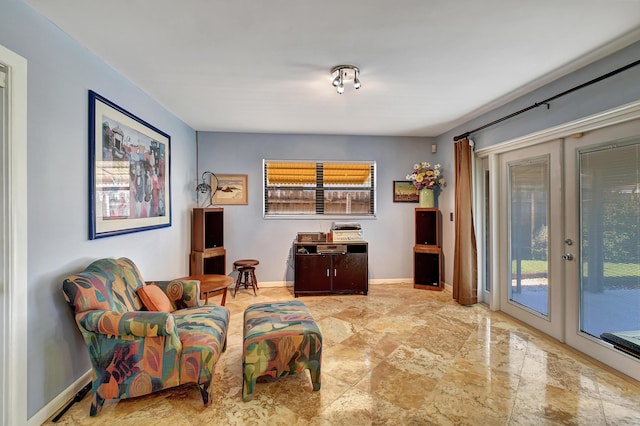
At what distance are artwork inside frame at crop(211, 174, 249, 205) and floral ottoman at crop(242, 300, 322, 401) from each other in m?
2.86

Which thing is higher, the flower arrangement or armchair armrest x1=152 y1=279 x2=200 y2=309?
the flower arrangement

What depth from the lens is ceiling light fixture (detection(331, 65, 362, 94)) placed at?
98.6 inches

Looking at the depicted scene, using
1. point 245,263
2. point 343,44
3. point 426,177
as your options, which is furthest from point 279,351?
point 426,177

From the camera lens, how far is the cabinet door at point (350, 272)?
441 cm

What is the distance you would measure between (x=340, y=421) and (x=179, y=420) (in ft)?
3.23

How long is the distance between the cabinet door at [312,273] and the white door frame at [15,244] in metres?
3.00

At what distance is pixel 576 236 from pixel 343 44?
2.60 metres

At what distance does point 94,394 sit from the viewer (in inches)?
73.2

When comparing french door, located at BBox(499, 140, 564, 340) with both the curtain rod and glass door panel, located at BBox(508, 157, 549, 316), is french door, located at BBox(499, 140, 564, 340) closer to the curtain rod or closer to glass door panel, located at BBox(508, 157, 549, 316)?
glass door panel, located at BBox(508, 157, 549, 316)

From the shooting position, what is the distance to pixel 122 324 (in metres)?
1.81

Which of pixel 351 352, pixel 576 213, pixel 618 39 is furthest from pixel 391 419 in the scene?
pixel 618 39

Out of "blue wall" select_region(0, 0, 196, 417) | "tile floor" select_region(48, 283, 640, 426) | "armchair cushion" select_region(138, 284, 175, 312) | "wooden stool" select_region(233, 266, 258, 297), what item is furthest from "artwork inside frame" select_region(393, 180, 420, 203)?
"blue wall" select_region(0, 0, 196, 417)

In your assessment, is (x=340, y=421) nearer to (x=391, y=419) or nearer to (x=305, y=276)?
(x=391, y=419)

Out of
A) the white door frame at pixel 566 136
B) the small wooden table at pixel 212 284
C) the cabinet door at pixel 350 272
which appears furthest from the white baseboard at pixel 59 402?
the white door frame at pixel 566 136
